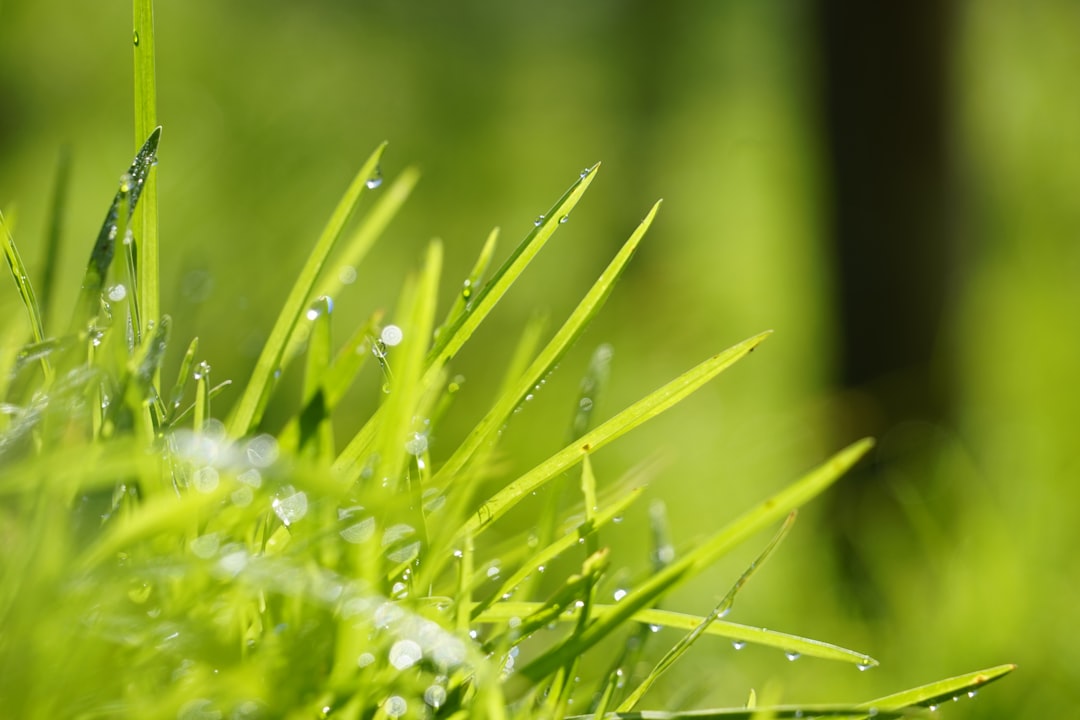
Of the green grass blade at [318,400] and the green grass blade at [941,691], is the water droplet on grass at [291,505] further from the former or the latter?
the green grass blade at [941,691]

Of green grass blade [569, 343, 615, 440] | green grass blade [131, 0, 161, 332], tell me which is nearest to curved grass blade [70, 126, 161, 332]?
green grass blade [131, 0, 161, 332]

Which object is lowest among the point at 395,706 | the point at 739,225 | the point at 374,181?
the point at 395,706

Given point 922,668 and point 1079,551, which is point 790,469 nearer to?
point 1079,551

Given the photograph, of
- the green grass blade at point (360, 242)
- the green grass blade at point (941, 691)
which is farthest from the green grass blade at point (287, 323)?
the green grass blade at point (941, 691)

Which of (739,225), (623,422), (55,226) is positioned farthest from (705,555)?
(739,225)

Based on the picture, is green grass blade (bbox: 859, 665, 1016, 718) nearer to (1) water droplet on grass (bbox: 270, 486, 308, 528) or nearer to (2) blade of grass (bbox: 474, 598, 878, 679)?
(2) blade of grass (bbox: 474, 598, 878, 679)

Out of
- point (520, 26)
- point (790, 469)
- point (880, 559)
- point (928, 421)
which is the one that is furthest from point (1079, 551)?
point (520, 26)

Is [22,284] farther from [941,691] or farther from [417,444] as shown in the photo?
[941,691]

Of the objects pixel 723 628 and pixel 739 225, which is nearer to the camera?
pixel 723 628
